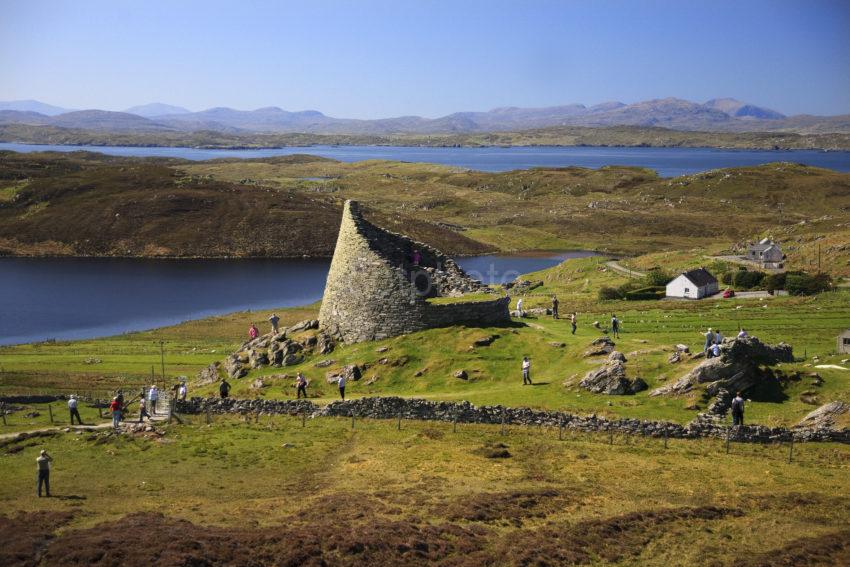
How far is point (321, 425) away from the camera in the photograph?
3356 cm

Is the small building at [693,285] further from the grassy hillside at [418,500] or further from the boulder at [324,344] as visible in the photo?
the grassy hillside at [418,500]

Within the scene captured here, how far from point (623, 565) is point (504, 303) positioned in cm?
2347

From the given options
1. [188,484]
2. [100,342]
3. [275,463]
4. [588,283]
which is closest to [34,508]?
[188,484]

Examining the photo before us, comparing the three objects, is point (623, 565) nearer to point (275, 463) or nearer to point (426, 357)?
point (275, 463)

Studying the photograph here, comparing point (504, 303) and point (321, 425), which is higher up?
point (504, 303)

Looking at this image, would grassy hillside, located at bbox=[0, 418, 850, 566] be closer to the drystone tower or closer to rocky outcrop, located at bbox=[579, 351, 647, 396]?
rocky outcrop, located at bbox=[579, 351, 647, 396]

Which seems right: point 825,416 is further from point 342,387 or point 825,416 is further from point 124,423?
point 124,423

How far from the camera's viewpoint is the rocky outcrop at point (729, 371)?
31.6m

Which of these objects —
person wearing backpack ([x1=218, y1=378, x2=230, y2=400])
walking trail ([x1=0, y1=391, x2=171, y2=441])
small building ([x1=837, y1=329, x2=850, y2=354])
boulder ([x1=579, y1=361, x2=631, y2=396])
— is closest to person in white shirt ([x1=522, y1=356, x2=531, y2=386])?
boulder ([x1=579, y1=361, x2=631, y2=396])

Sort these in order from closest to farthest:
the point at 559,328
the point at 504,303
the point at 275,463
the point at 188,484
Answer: the point at 188,484 → the point at 275,463 → the point at 504,303 → the point at 559,328

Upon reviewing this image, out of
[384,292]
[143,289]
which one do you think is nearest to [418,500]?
[384,292]

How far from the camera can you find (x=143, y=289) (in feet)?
358

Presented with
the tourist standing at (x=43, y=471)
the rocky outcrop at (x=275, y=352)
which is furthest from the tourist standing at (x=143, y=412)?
the tourist standing at (x=43, y=471)

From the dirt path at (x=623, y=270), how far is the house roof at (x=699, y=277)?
12.5 meters
